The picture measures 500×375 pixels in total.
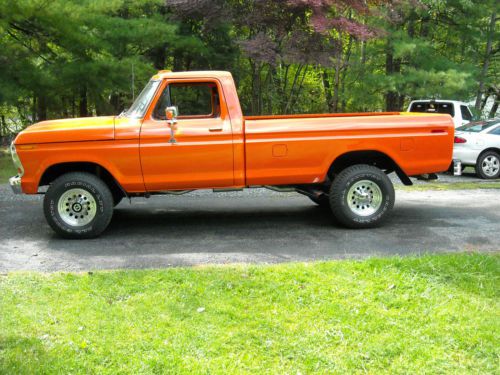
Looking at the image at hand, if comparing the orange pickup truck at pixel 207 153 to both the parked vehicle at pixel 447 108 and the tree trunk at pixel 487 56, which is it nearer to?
the parked vehicle at pixel 447 108

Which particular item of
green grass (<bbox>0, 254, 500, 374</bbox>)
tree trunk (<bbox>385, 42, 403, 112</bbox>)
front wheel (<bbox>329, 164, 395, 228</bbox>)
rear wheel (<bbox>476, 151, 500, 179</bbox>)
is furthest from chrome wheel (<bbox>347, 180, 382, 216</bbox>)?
tree trunk (<bbox>385, 42, 403, 112</bbox>)

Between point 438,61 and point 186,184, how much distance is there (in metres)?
12.7

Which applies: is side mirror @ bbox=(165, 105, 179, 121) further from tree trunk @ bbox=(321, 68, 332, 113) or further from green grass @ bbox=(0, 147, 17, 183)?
tree trunk @ bbox=(321, 68, 332, 113)

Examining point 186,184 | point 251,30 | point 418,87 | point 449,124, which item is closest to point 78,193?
point 186,184

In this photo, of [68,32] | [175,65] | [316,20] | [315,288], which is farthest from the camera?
[175,65]

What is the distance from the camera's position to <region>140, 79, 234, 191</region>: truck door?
22.0ft

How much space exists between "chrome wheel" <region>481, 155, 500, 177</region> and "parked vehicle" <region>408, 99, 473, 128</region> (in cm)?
304

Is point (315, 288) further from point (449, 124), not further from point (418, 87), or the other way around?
point (418, 87)

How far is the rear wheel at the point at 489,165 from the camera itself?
1246 cm

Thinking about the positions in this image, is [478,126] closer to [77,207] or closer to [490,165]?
[490,165]

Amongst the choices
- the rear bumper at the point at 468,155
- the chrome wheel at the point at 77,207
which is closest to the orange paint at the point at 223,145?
the chrome wheel at the point at 77,207

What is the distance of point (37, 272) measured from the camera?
17.6 ft

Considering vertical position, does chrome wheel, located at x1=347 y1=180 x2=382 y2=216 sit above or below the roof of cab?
below

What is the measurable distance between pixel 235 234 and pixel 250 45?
28.0 ft
